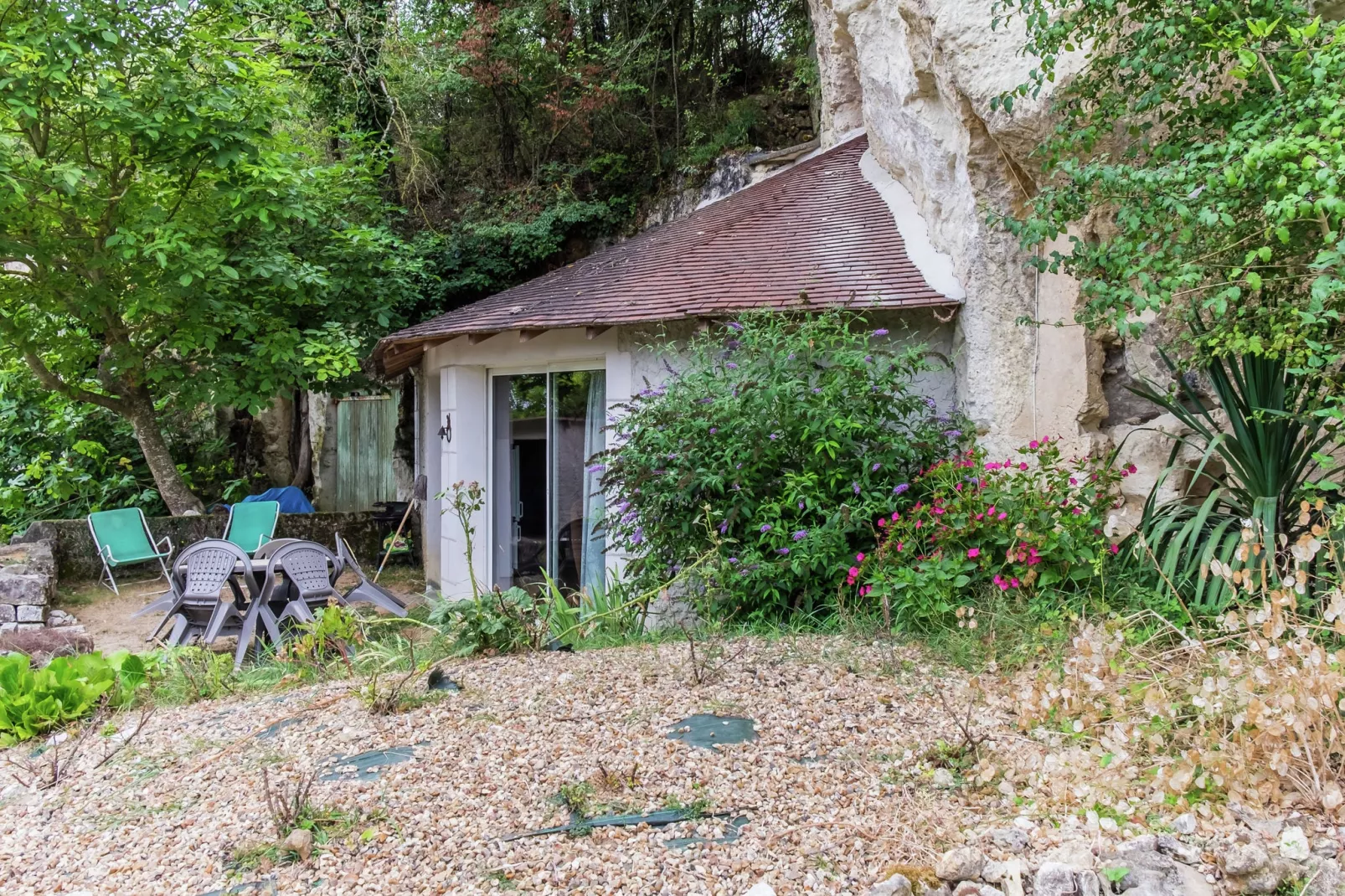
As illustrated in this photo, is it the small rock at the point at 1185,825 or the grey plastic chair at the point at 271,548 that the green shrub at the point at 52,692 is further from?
the small rock at the point at 1185,825

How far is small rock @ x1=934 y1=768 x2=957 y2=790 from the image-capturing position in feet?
9.30

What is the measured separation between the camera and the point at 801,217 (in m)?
7.99

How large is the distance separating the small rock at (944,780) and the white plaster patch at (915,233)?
4052mm

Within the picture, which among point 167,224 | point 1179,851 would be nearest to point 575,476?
point 167,224

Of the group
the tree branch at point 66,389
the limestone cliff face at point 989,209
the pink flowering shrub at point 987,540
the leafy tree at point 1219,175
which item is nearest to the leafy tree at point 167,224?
the tree branch at point 66,389

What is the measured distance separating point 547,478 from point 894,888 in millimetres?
6148

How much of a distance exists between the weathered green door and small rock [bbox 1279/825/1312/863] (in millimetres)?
13331

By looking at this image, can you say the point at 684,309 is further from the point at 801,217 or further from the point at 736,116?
the point at 736,116

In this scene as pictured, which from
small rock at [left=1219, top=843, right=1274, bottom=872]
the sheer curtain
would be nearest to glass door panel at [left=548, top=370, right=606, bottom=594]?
the sheer curtain

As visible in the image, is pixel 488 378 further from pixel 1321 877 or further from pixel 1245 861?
pixel 1321 877

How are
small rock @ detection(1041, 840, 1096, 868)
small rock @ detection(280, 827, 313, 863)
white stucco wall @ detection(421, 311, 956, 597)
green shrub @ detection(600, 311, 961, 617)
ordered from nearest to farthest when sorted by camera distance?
small rock @ detection(1041, 840, 1096, 868)
small rock @ detection(280, 827, 313, 863)
green shrub @ detection(600, 311, 961, 617)
white stucco wall @ detection(421, 311, 956, 597)

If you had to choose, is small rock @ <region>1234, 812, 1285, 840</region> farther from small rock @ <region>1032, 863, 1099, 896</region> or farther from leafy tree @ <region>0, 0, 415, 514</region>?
leafy tree @ <region>0, 0, 415, 514</region>

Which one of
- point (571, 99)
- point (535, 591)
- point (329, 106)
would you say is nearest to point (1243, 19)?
point (535, 591)

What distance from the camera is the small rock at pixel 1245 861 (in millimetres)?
2215
